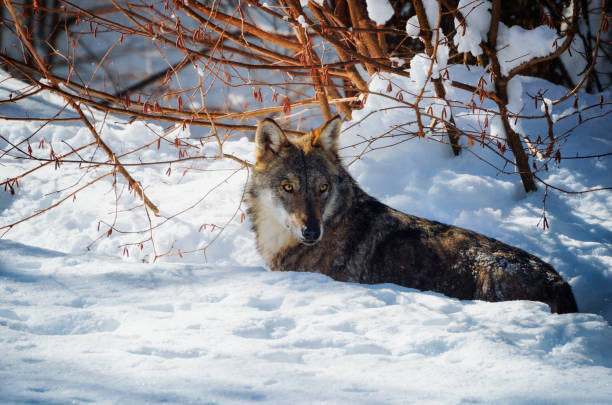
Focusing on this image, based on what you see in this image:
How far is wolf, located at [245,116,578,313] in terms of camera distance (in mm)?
3488

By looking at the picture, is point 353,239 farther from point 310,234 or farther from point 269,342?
point 269,342

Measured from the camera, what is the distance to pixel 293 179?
395cm

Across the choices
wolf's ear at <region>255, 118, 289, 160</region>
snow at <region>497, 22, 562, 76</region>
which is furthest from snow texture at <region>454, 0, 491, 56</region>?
wolf's ear at <region>255, 118, 289, 160</region>

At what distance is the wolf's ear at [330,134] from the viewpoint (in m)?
4.18

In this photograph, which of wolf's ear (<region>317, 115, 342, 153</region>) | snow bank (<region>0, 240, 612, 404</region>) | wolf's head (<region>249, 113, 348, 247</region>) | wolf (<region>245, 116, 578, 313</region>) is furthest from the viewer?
wolf's ear (<region>317, 115, 342, 153</region>)

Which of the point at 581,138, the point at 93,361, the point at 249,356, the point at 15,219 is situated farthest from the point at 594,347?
the point at 15,219

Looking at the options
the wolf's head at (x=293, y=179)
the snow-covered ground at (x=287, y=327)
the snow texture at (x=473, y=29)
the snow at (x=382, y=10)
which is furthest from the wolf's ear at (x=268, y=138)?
the snow texture at (x=473, y=29)

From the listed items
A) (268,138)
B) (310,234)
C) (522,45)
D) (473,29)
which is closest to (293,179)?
(268,138)

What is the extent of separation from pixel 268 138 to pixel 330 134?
627 mm

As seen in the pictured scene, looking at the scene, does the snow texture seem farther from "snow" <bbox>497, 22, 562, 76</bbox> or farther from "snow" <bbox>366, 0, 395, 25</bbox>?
"snow" <bbox>366, 0, 395, 25</bbox>

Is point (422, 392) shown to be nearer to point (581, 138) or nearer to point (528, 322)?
point (528, 322)

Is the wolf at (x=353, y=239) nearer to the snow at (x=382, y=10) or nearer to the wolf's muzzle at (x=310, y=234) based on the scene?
the wolf's muzzle at (x=310, y=234)

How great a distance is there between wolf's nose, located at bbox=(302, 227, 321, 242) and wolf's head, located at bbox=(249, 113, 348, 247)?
0.12 meters

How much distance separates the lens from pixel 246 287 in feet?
9.97
